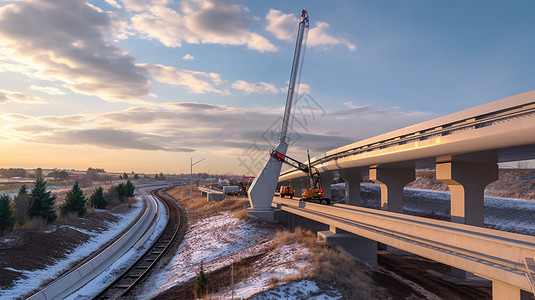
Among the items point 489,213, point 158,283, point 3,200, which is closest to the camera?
point 158,283

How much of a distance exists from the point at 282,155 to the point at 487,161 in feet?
73.4

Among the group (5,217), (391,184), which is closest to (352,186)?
(391,184)

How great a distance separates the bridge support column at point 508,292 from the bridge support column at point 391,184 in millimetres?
20313

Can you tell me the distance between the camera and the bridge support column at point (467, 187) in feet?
73.6

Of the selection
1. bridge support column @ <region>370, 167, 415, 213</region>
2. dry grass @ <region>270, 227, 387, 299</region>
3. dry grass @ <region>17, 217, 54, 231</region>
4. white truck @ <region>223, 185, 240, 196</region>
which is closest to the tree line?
dry grass @ <region>17, 217, 54, 231</region>

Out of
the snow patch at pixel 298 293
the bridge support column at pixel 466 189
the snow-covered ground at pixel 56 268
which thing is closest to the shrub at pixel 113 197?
the snow-covered ground at pixel 56 268

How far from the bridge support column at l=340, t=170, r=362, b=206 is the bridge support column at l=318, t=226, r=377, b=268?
19.7m

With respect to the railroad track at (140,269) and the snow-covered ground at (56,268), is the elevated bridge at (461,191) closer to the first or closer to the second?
the railroad track at (140,269)

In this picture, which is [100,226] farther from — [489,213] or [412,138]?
[489,213]

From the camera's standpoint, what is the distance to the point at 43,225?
30.9 meters

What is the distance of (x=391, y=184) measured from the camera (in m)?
33.5

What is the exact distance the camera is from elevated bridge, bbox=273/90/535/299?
520 inches

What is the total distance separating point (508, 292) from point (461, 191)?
1147 centimetres

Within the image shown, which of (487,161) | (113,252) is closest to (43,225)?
(113,252)
